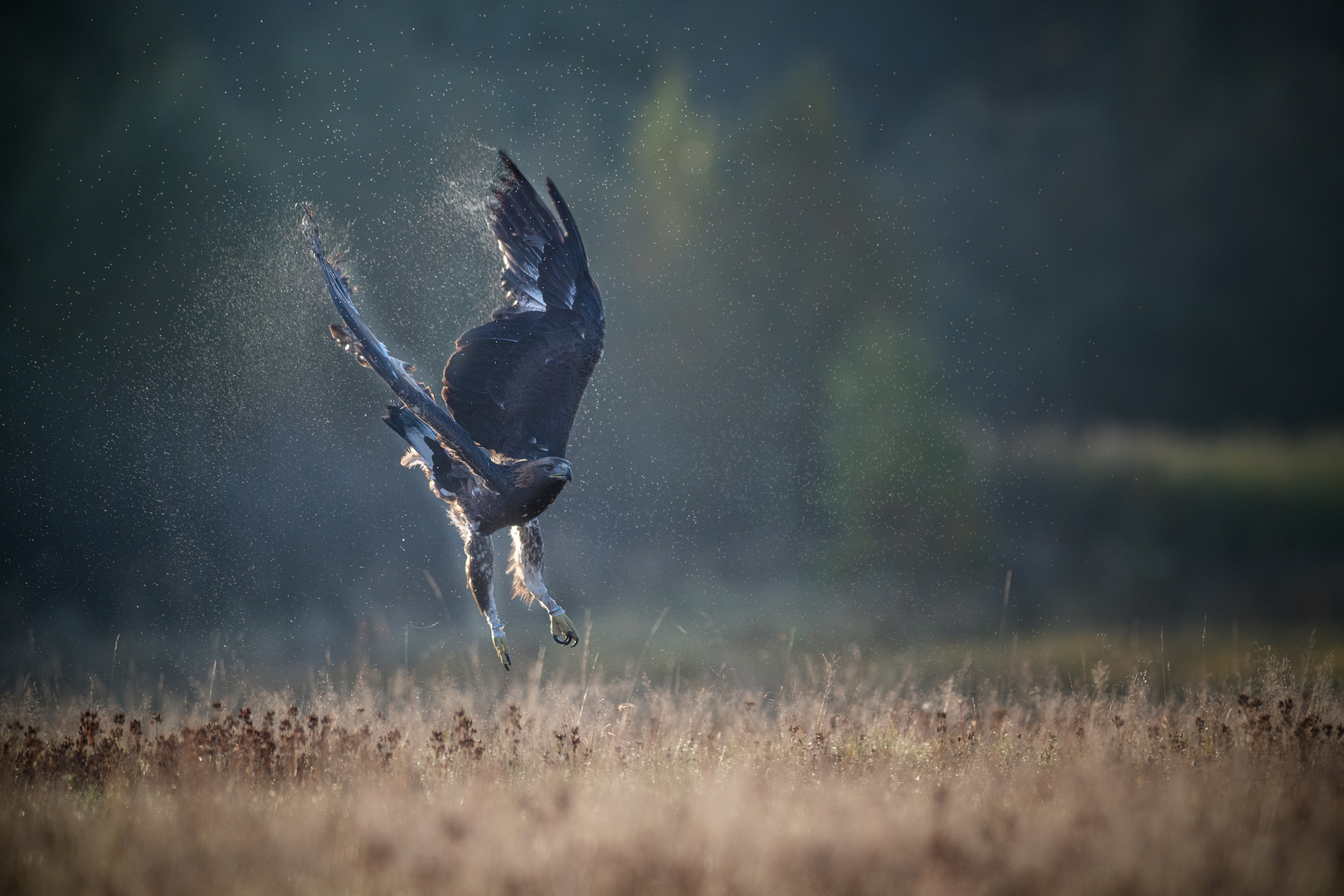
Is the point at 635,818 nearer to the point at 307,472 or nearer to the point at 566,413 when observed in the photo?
the point at 566,413

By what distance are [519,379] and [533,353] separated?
0.80ft

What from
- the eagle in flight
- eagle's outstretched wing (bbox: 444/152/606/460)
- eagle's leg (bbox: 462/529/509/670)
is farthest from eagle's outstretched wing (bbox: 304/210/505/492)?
eagle's leg (bbox: 462/529/509/670)

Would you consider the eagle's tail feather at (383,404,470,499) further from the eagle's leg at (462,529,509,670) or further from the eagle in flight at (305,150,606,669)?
the eagle's leg at (462,529,509,670)

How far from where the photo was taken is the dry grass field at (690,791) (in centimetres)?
304

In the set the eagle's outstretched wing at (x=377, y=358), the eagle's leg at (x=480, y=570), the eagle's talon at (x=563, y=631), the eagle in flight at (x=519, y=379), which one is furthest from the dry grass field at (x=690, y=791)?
the eagle's outstretched wing at (x=377, y=358)

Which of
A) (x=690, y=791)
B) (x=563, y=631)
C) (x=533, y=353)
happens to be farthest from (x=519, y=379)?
(x=690, y=791)

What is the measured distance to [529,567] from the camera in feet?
21.5

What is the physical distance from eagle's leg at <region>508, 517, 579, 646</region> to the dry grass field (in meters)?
0.77

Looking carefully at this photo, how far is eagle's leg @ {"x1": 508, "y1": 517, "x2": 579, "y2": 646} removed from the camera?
6367 mm

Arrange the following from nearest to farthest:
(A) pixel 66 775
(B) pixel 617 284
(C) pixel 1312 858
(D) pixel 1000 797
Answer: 1. (C) pixel 1312 858
2. (D) pixel 1000 797
3. (A) pixel 66 775
4. (B) pixel 617 284

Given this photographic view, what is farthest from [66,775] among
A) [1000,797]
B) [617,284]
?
[617,284]

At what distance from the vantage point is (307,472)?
13.7m

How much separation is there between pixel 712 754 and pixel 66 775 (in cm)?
343

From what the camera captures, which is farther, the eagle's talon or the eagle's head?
the eagle's talon
